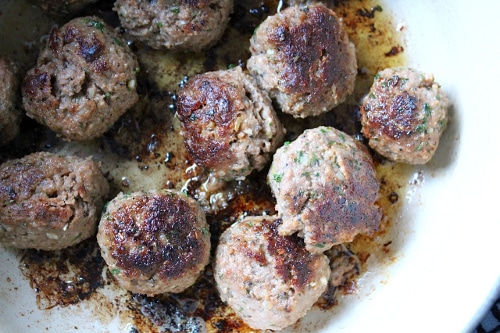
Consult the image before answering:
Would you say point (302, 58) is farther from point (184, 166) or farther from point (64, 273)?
point (64, 273)

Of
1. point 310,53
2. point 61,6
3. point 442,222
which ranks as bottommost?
point 442,222

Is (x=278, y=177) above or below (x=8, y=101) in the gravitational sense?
A: above

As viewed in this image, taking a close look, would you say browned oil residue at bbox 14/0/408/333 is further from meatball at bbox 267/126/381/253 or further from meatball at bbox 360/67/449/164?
meatball at bbox 267/126/381/253

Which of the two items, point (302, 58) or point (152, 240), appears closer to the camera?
point (152, 240)

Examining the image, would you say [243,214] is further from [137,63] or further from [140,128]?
[137,63]

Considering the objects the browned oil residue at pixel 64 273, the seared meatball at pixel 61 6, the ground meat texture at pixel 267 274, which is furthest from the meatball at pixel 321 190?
the seared meatball at pixel 61 6

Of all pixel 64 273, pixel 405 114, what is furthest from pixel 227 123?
pixel 64 273
